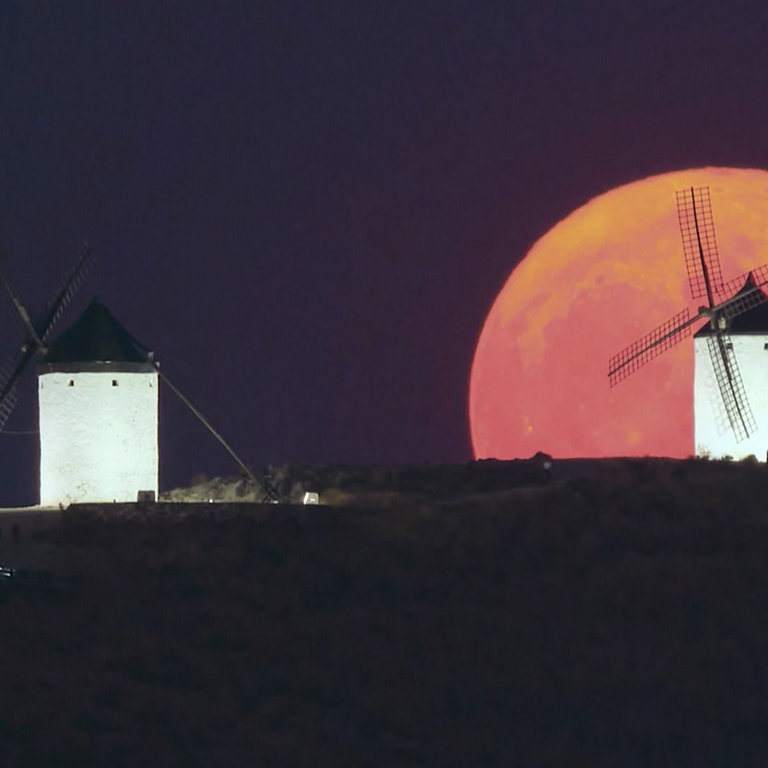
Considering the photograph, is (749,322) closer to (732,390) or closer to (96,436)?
(732,390)

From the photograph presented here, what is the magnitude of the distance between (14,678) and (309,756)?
3.80m

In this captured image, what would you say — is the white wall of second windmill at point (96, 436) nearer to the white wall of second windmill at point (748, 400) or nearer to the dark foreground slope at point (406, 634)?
the dark foreground slope at point (406, 634)

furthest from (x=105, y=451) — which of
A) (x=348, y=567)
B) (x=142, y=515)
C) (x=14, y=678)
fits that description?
(x=14, y=678)

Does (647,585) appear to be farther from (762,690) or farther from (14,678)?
(14,678)

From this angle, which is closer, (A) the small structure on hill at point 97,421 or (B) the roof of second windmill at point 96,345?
(A) the small structure on hill at point 97,421

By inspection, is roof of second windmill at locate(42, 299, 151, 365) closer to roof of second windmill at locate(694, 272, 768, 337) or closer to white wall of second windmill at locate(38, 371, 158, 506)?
white wall of second windmill at locate(38, 371, 158, 506)

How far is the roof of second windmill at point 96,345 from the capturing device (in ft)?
119

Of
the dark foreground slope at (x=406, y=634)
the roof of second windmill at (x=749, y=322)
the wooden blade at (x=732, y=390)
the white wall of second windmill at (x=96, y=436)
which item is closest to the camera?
the dark foreground slope at (x=406, y=634)

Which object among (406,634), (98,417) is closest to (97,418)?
(98,417)

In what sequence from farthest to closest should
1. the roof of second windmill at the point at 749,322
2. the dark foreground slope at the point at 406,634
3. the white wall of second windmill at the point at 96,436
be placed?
the roof of second windmill at the point at 749,322 < the white wall of second windmill at the point at 96,436 < the dark foreground slope at the point at 406,634

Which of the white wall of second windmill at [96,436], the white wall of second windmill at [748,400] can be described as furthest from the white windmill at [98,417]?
the white wall of second windmill at [748,400]

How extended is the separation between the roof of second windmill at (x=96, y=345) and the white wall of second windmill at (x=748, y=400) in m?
11.3

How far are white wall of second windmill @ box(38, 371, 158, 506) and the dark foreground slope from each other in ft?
11.1

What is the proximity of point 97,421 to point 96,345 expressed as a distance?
4.96 feet
